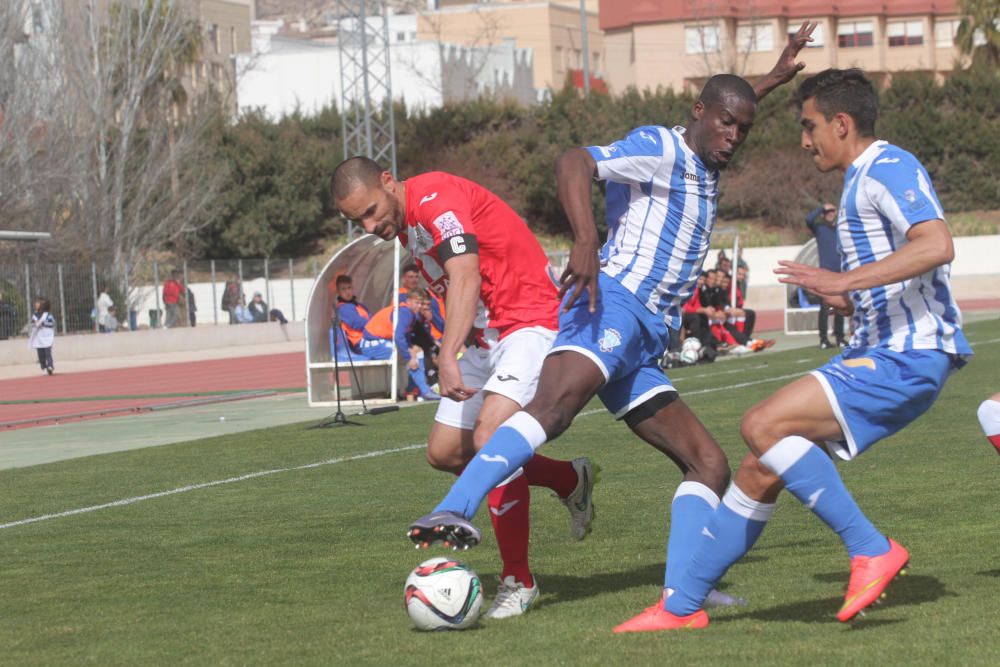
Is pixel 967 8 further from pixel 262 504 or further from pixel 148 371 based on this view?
pixel 262 504

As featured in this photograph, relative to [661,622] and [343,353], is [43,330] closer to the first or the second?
[343,353]

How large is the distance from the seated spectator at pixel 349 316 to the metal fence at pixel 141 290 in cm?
1855

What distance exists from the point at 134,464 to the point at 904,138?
53288 millimetres

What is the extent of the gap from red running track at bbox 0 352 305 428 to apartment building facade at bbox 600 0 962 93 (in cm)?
5560

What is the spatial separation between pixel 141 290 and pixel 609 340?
38837mm

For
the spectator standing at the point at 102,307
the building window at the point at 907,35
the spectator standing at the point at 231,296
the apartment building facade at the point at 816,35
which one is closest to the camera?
the spectator standing at the point at 102,307

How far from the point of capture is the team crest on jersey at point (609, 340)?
5957 mm

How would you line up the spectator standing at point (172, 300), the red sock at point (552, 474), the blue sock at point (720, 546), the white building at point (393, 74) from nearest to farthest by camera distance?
the blue sock at point (720, 546)
the red sock at point (552, 474)
the spectator standing at point (172, 300)
the white building at point (393, 74)

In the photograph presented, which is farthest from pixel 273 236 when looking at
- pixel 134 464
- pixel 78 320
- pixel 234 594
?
pixel 234 594

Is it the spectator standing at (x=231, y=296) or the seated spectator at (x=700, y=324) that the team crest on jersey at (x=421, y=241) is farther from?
the spectator standing at (x=231, y=296)

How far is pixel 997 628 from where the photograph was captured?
5398 millimetres

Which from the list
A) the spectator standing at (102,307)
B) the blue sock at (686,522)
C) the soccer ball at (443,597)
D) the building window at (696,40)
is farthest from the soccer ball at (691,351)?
the building window at (696,40)

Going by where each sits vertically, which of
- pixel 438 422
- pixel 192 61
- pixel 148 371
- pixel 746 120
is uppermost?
pixel 192 61

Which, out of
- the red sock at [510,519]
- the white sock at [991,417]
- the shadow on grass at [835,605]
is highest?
the white sock at [991,417]
